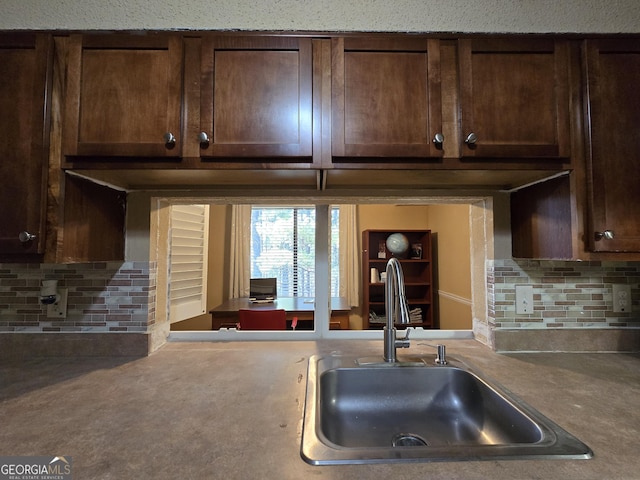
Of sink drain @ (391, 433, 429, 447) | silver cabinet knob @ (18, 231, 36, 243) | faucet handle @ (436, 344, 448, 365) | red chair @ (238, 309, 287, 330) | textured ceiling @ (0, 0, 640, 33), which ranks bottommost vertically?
sink drain @ (391, 433, 429, 447)

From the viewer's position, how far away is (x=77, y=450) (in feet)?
2.03

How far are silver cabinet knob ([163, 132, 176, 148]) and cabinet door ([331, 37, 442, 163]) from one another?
0.47 m

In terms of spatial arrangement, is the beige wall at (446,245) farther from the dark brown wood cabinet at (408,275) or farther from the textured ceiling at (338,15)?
the textured ceiling at (338,15)

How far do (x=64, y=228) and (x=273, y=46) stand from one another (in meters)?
0.84

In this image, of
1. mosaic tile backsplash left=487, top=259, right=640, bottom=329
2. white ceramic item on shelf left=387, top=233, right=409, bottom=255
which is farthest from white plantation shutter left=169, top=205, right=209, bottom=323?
white ceramic item on shelf left=387, top=233, right=409, bottom=255

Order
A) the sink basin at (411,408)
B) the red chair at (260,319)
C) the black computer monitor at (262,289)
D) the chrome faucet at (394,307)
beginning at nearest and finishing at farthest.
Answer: the sink basin at (411,408)
the chrome faucet at (394,307)
the red chair at (260,319)
the black computer monitor at (262,289)

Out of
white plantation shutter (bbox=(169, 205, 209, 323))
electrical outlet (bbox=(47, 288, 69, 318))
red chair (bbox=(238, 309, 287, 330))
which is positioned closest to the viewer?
electrical outlet (bbox=(47, 288, 69, 318))

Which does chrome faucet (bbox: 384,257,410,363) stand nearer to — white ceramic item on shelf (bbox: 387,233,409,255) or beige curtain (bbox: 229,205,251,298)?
white ceramic item on shelf (bbox: 387,233,409,255)

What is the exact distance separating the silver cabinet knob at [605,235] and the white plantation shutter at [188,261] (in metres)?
1.75

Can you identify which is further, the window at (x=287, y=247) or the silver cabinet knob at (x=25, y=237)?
the window at (x=287, y=247)

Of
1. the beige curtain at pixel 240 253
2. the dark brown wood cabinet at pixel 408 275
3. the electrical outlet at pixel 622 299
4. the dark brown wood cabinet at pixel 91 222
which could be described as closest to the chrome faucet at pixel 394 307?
the electrical outlet at pixel 622 299

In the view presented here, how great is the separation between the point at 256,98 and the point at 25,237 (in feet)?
2.53

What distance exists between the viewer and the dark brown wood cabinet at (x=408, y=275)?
3.53m

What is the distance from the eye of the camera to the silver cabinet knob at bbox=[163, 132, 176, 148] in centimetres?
88
